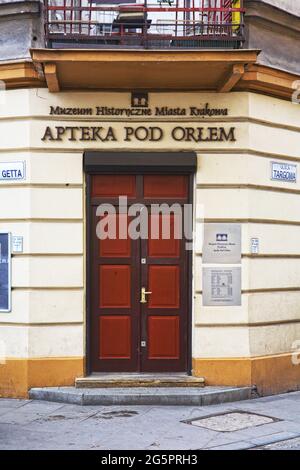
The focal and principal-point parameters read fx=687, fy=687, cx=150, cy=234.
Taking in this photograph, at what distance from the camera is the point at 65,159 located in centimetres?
922

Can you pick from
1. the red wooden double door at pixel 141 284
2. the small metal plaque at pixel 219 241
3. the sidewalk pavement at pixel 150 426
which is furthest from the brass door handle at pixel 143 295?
the sidewalk pavement at pixel 150 426

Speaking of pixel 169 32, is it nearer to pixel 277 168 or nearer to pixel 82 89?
pixel 82 89

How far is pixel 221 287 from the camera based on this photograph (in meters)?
9.33

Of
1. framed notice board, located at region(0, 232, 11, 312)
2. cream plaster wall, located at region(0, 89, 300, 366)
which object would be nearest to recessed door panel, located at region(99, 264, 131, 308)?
cream plaster wall, located at region(0, 89, 300, 366)

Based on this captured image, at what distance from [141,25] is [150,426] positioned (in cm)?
494

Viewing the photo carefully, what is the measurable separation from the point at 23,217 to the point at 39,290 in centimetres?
100

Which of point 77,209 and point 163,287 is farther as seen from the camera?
point 163,287

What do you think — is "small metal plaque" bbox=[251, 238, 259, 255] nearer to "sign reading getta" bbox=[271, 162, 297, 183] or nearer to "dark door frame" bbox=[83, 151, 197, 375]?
"sign reading getta" bbox=[271, 162, 297, 183]

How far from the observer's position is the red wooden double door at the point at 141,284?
30.9 ft

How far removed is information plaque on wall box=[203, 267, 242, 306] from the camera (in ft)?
30.6

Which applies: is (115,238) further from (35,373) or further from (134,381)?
(35,373)

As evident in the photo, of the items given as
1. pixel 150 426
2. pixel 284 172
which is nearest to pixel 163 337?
pixel 150 426

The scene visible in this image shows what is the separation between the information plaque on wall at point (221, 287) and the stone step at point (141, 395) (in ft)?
3.81
